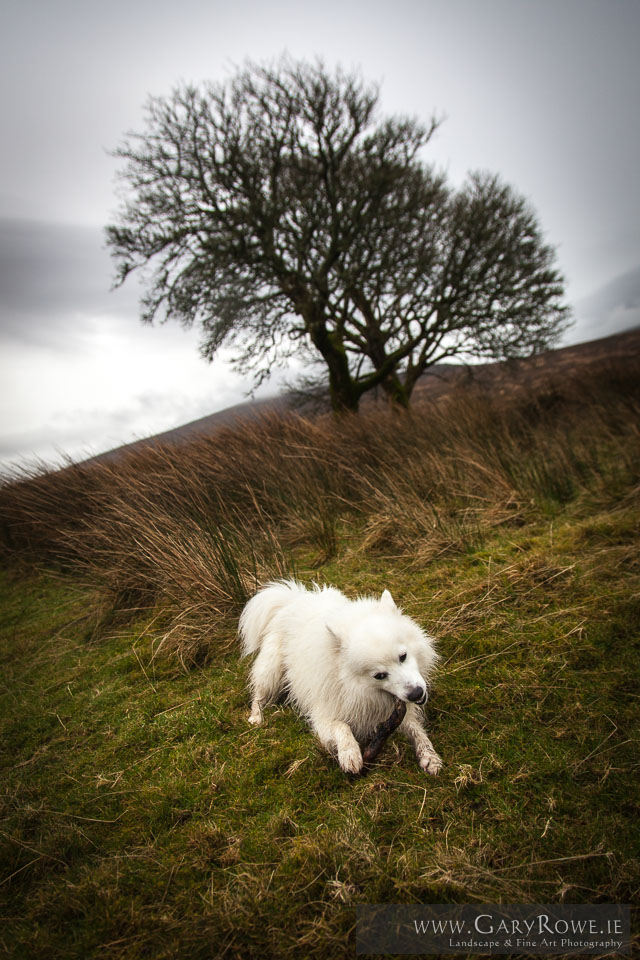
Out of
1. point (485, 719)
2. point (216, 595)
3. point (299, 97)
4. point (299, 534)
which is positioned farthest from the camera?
point (299, 97)

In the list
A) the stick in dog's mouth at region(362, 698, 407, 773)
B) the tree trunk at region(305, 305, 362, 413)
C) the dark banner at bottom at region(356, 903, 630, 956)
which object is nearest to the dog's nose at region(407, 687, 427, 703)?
the stick in dog's mouth at region(362, 698, 407, 773)

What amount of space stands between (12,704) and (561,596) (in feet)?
13.6

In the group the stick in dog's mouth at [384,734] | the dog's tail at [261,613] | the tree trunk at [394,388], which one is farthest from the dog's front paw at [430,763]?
the tree trunk at [394,388]

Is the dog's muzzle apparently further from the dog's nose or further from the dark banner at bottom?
the dark banner at bottom

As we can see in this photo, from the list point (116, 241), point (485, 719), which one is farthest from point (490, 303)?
point (485, 719)

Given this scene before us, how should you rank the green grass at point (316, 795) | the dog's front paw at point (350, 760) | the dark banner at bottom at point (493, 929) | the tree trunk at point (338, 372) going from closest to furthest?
the dark banner at bottom at point (493, 929), the green grass at point (316, 795), the dog's front paw at point (350, 760), the tree trunk at point (338, 372)

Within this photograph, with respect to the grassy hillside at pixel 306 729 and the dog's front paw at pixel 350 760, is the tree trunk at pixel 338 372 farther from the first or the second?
the dog's front paw at pixel 350 760

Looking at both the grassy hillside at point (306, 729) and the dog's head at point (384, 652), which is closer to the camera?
the grassy hillside at point (306, 729)

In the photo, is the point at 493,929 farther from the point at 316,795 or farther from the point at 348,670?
the point at 348,670

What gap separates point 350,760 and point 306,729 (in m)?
0.46

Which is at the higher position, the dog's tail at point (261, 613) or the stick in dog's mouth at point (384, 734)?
the dog's tail at point (261, 613)

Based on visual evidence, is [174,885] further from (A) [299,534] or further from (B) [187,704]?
(A) [299,534]

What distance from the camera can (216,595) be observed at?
135 inches

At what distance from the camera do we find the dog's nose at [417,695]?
1.70 metres
